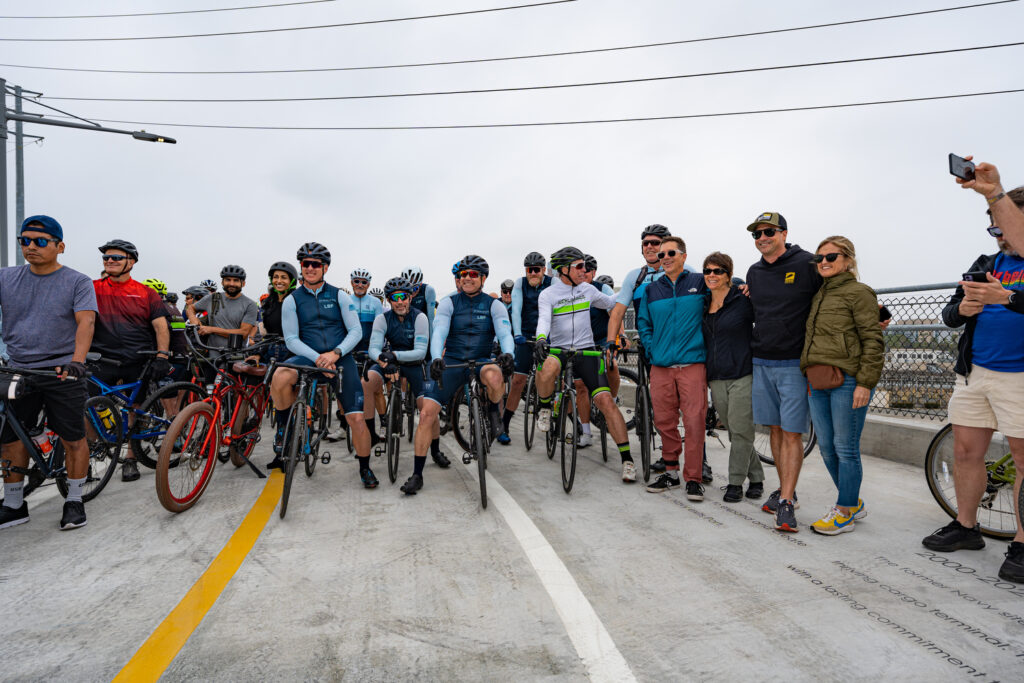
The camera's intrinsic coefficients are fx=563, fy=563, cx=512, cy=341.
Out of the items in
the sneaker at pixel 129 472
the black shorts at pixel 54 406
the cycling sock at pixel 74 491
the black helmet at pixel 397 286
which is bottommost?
the sneaker at pixel 129 472

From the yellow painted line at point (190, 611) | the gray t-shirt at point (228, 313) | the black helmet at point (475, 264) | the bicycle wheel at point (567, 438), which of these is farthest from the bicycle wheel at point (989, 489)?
the gray t-shirt at point (228, 313)

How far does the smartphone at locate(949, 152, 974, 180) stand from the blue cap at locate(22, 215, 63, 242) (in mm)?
6568

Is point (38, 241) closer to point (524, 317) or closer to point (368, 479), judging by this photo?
point (368, 479)

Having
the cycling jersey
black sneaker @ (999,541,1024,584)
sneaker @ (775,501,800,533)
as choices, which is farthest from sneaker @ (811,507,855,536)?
the cycling jersey

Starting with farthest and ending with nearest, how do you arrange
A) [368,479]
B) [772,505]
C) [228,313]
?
[228,313]
[368,479]
[772,505]

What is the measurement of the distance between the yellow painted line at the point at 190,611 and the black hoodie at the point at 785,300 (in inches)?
171

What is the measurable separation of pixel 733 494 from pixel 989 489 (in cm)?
185

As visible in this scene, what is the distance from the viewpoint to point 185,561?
3744mm

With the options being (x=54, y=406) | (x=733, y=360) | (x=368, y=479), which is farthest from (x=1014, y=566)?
(x=54, y=406)

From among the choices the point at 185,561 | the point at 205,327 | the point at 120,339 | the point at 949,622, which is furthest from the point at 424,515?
the point at 205,327

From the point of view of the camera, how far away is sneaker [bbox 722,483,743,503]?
5.16 meters

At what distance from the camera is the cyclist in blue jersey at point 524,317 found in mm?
7977

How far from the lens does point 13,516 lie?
4562mm

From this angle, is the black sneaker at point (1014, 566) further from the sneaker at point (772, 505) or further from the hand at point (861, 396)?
the sneaker at point (772, 505)
